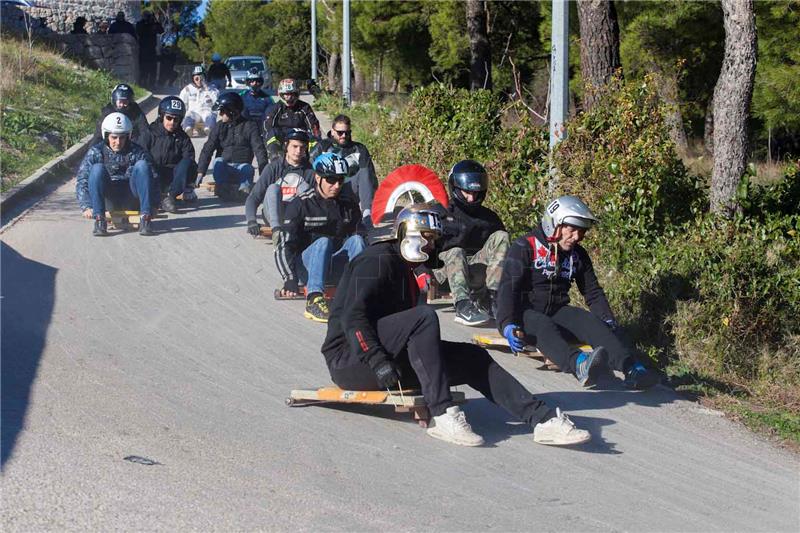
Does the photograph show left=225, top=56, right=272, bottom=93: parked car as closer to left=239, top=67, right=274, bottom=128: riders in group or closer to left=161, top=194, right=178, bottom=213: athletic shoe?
left=239, top=67, right=274, bottom=128: riders in group

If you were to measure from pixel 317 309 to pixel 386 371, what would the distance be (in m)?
3.40

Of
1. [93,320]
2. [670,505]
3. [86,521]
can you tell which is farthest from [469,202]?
[86,521]

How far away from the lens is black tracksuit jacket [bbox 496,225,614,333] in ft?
27.3

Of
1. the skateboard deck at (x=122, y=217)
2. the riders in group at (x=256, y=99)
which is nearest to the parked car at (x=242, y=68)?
the riders in group at (x=256, y=99)

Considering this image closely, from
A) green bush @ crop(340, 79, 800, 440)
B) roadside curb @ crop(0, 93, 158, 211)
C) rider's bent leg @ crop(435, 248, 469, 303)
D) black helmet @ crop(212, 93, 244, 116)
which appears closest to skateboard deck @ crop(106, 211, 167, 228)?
roadside curb @ crop(0, 93, 158, 211)

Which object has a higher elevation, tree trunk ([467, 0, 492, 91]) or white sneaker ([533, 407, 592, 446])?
tree trunk ([467, 0, 492, 91])

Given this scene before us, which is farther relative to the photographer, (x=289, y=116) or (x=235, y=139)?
(x=289, y=116)

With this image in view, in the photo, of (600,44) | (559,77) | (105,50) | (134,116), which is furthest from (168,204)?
(105,50)

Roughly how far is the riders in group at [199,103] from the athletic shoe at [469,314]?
477 inches

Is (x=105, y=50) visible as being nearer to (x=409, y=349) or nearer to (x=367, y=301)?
(x=367, y=301)

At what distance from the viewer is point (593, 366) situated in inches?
294

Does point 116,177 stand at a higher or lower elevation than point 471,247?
higher

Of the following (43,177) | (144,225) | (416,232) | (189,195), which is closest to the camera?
(416,232)

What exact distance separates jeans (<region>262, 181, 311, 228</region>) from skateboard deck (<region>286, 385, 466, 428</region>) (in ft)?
15.2
